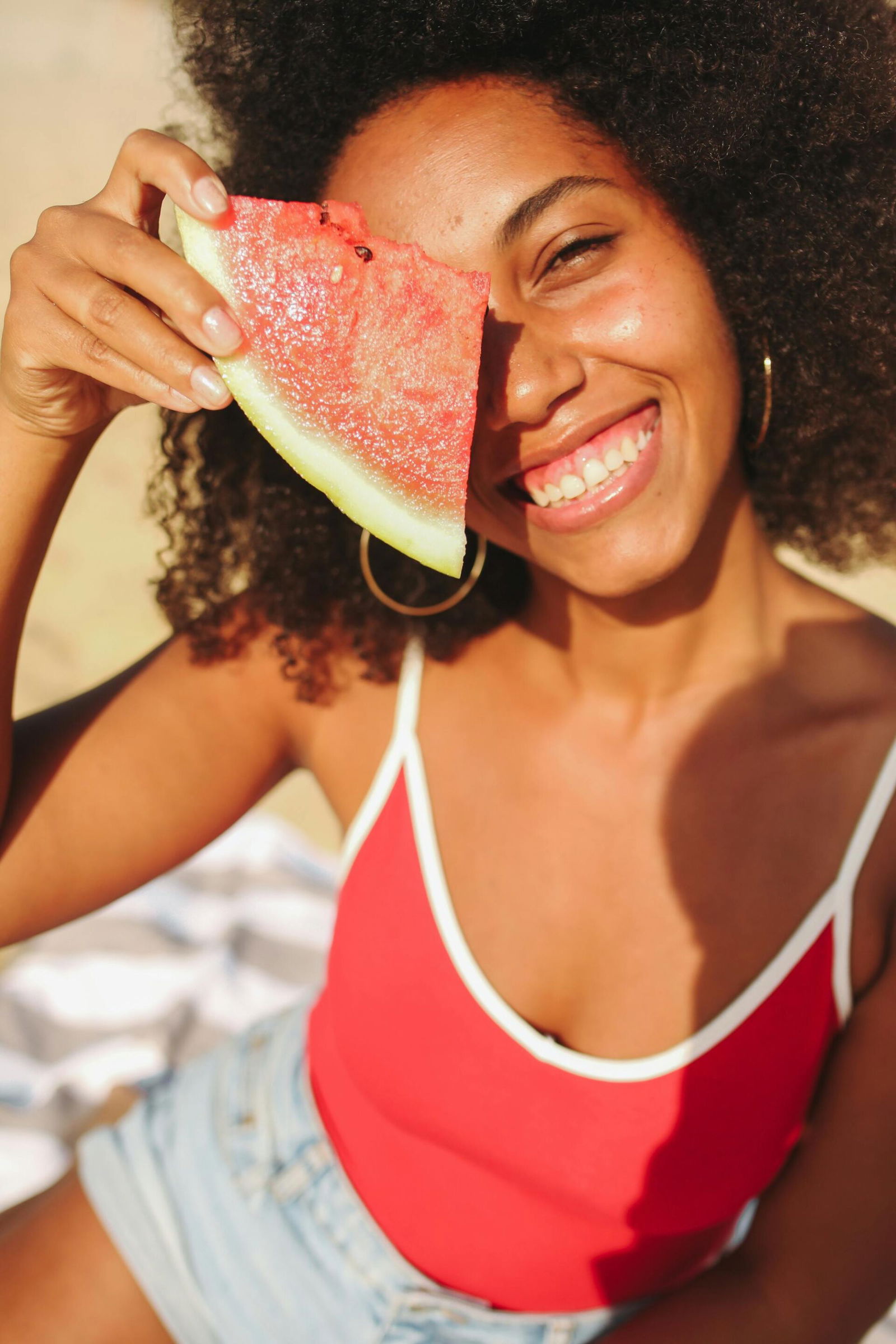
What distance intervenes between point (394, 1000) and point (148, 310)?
45.9 inches

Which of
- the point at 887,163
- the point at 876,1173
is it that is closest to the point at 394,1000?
the point at 876,1173

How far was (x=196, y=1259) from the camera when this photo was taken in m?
1.99

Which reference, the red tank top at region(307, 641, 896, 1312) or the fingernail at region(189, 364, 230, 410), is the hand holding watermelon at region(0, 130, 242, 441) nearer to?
the fingernail at region(189, 364, 230, 410)

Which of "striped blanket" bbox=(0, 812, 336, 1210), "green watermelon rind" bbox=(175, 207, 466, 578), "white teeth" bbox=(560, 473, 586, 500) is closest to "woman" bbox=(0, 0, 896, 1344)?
"white teeth" bbox=(560, 473, 586, 500)

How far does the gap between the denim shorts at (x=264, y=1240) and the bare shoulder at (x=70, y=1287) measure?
0.03 metres

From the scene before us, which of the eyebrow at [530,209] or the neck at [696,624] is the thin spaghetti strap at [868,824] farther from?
the eyebrow at [530,209]

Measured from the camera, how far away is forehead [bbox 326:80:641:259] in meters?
1.47

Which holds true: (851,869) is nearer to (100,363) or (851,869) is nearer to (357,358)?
(357,358)

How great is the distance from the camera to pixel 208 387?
139cm

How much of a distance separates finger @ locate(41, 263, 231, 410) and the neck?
857 mm

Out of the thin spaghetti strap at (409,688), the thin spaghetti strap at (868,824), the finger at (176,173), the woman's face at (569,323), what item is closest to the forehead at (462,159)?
the woman's face at (569,323)

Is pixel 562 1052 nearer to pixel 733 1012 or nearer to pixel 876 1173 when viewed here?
pixel 733 1012

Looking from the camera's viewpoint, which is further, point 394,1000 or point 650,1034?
point 394,1000

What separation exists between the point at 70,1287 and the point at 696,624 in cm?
157
